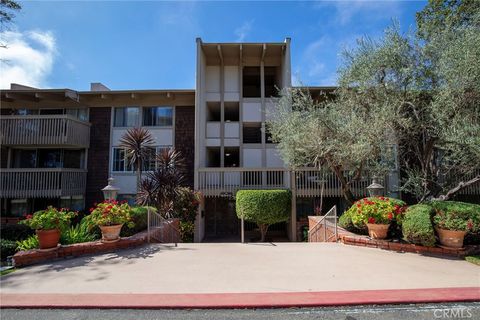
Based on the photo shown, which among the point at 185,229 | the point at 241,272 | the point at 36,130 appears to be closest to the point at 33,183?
the point at 36,130

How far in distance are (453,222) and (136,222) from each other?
8069mm

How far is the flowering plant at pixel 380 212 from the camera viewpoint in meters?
6.48

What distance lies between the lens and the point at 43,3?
779cm

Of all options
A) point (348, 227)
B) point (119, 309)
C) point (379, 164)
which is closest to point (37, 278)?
point (119, 309)

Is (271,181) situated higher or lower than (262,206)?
higher

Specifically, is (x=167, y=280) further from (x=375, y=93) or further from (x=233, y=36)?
(x=233, y=36)

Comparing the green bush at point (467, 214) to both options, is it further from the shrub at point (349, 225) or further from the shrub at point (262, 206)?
the shrub at point (262, 206)

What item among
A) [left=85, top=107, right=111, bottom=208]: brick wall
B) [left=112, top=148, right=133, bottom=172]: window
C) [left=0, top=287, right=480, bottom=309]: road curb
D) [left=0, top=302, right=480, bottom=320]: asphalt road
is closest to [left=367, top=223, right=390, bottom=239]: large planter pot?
[left=0, top=287, right=480, bottom=309]: road curb

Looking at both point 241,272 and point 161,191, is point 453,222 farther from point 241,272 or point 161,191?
point 161,191

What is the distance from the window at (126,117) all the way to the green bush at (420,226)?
13758 millimetres

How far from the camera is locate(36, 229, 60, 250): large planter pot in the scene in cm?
557

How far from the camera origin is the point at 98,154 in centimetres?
1474

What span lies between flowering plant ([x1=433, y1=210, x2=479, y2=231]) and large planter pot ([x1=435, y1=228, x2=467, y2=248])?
3.8 inches

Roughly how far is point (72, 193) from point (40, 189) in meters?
1.36
